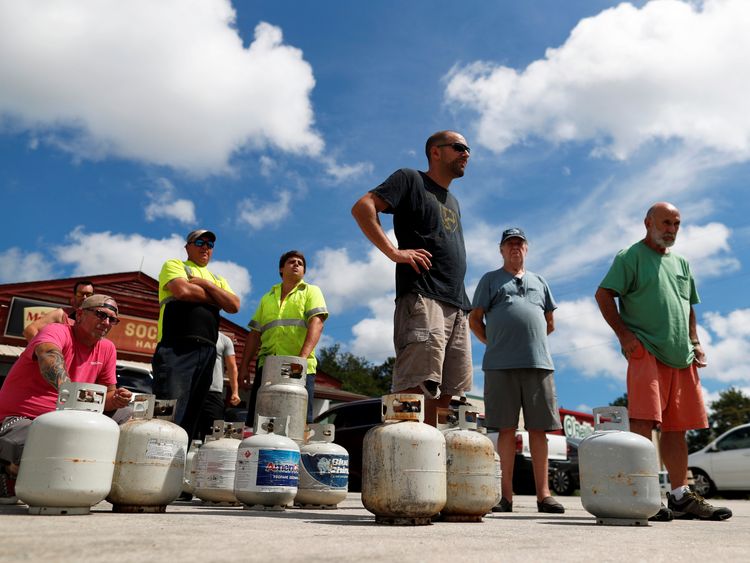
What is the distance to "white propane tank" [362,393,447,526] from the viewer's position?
2980 mm

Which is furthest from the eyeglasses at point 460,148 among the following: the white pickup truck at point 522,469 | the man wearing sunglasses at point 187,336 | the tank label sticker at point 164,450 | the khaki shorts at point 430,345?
the white pickup truck at point 522,469

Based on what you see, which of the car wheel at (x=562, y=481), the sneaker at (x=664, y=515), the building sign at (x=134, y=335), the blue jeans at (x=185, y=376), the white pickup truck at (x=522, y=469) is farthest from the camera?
the building sign at (x=134, y=335)

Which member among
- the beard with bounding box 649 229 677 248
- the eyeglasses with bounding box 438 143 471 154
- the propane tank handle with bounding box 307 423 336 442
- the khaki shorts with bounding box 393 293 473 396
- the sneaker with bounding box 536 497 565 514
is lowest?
the sneaker with bounding box 536 497 565 514

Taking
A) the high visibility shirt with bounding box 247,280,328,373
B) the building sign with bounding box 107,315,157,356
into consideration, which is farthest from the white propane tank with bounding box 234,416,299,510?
the building sign with bounding box 107,315,157,356

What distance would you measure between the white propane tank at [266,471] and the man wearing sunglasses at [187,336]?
0.89 metres

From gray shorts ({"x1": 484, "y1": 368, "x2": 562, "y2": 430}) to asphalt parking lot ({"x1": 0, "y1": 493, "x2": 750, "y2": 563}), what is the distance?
1.92 meters

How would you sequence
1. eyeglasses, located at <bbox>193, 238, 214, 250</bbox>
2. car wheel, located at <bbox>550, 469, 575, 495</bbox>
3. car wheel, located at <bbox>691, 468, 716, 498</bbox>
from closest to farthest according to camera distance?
eyeglasses, located at <bbox>193, 238, 214, 250</bbox>
car wheel, located at <bbox>550, 469, 575, 495</bbox>
car wheel, located at <bbox>691, 468, 716, 498</bbox>

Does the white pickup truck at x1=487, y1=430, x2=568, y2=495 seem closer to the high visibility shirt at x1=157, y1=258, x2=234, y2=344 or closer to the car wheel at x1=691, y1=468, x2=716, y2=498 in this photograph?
the car wheel at x1=691, y1=468, x2=716, y2=498

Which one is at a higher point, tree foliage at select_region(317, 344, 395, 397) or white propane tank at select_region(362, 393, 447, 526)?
tree foliage at select_region(317, 344, 395, 397)

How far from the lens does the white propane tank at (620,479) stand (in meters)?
3.52

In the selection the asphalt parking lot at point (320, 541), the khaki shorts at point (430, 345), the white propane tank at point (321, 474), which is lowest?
the asphalt parking lot at point (320, 541)

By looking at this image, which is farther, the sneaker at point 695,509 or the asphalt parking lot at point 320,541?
the sneaker at point 695,509

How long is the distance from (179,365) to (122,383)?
12.9 ft

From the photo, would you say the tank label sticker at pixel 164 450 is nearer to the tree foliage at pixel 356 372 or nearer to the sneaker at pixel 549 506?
the sneaker at pixel 549 506
